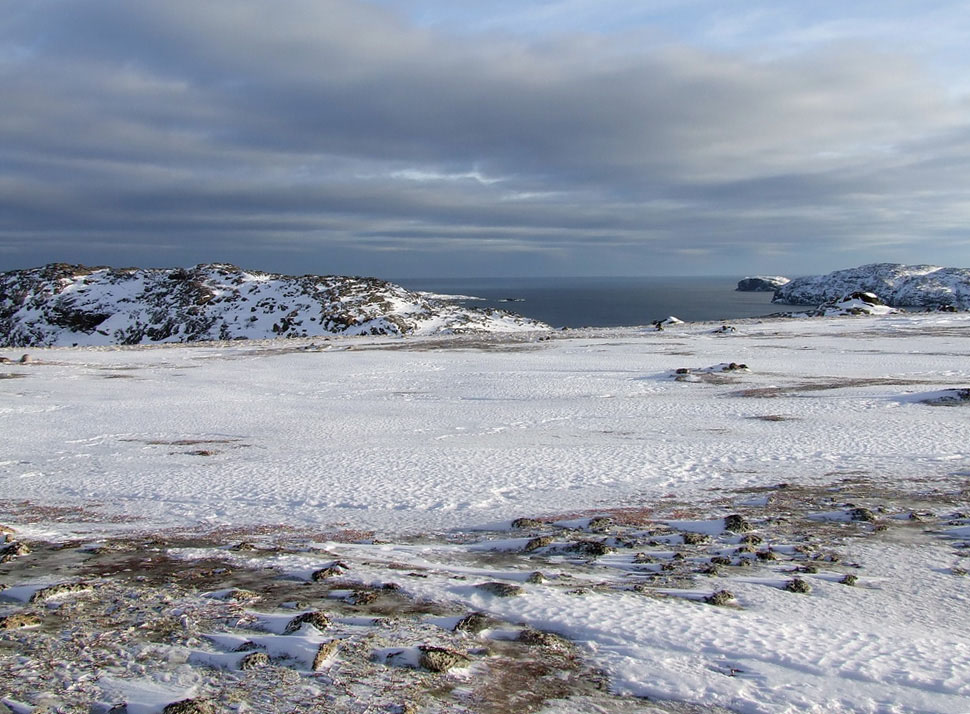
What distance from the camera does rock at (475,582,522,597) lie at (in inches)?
249

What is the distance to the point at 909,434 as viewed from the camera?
43.4 ft

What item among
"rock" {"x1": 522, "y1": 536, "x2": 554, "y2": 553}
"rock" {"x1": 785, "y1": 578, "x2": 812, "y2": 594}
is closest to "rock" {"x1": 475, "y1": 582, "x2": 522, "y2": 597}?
"rock" {"x1": 522, "y1": 536, "x2": 554, "y2": 553}

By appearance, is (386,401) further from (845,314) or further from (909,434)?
(845,314)

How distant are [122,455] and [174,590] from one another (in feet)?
23.8

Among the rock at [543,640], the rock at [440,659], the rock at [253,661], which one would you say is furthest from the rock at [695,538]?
the rock at [253,661]

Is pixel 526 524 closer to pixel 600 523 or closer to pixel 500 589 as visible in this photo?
pixel 600 523

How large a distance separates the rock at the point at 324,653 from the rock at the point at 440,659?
0.64m

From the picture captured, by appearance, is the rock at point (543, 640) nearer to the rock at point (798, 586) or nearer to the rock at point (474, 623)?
the rock at point (474, 623)

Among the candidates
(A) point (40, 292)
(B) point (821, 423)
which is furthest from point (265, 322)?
(B) point (821, 423)

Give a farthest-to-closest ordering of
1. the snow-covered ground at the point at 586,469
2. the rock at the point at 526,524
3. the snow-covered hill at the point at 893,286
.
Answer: the snow-covered hill at the point at 893,286 < the rock at the point at 526,524 < the snow-covered ground at the point at 586,469

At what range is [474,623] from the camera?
573 centimetres

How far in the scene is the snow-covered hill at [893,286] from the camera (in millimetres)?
133000

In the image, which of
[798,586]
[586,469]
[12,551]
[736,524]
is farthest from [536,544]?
[12,551]

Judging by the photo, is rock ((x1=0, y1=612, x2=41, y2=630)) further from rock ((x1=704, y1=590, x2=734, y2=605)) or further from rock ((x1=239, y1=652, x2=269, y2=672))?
rock ((x1=704, y1=590, x2=734, y2=605))
